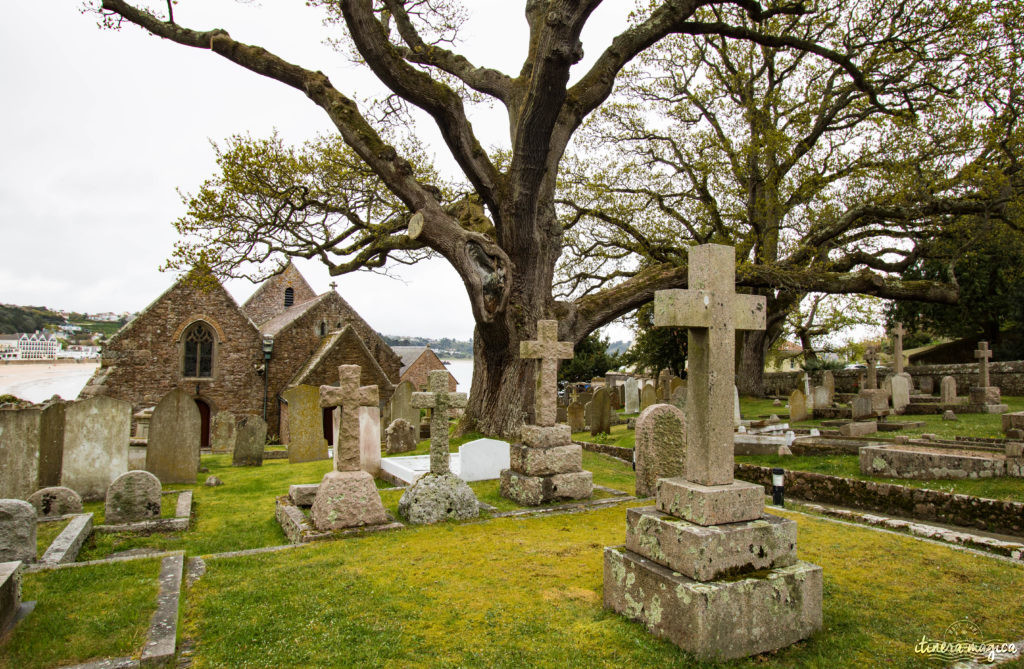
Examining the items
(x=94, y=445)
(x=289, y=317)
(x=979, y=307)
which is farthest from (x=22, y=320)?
(x=979, y=307)

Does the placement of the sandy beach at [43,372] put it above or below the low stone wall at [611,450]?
above

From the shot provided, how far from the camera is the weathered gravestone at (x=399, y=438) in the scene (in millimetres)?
12336

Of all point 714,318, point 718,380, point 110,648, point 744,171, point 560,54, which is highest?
point 744,171

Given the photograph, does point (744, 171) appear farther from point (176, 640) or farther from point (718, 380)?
point (176, 640)

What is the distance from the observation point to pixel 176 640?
362 cm

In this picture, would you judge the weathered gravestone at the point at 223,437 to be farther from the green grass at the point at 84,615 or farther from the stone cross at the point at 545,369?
the green grass at the point at 84,615

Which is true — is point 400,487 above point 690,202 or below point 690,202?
below

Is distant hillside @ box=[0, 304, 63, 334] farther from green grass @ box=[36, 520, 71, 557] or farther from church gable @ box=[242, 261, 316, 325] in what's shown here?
green grass @ box=[36, 520, 71, 557]

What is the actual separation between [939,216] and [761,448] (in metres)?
9.40

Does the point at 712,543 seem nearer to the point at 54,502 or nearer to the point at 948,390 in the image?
the point at 54,502

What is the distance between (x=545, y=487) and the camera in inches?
296

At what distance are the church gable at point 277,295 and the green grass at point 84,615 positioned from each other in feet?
84.3

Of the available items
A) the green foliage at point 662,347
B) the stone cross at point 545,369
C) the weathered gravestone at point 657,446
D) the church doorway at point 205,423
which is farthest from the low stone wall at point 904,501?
the church doorway at point 205,423

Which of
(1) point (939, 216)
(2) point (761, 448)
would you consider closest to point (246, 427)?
(2) point (761, 448)
